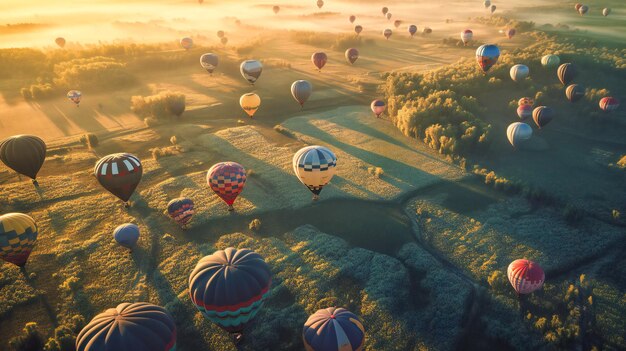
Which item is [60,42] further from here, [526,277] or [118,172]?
[526,277]

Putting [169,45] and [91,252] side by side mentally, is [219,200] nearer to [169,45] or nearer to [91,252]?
[91,252]

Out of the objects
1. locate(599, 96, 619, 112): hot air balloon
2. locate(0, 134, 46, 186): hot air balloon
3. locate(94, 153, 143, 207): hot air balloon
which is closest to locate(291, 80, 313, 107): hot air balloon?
locate(94, 153, 143, 207): hot air balloon

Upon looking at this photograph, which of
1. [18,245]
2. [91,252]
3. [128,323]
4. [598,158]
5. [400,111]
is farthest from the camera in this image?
[400,111]

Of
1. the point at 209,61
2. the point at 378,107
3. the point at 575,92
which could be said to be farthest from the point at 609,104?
the point at 209,61

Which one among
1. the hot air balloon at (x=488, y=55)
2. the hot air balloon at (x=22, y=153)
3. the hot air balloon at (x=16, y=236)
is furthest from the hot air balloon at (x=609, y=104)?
→ the hot air balloon at (x=22, y=153)

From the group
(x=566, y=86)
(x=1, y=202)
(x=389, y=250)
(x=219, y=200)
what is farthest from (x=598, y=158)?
(x=1, y=202)

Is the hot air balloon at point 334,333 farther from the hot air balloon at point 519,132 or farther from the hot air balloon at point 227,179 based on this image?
the hot air balloon at point 519,132
